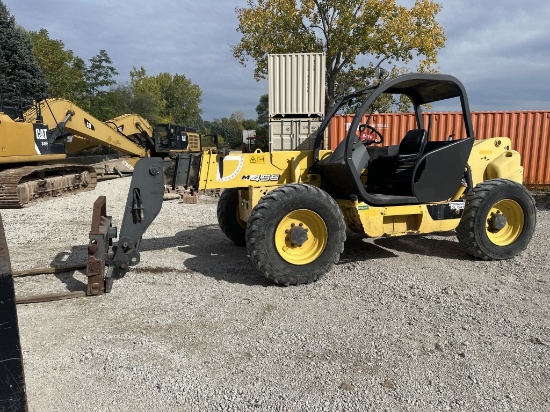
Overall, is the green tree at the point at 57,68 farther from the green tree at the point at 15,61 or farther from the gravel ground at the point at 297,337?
the gravel ground at the point at 297,337

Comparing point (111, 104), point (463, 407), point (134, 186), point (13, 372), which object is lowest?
point (463, 407)

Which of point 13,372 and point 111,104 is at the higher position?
point 111,104

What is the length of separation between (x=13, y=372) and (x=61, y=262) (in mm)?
4161

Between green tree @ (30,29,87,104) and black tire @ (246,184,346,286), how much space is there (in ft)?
95.8

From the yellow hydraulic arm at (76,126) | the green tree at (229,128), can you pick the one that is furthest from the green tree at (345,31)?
the green tree at (229,128)

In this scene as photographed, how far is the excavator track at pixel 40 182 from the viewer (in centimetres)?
1054

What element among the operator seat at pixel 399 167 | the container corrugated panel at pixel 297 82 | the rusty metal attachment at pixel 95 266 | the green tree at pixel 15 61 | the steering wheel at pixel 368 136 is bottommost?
the rusty metal attachment at pixel 95 266

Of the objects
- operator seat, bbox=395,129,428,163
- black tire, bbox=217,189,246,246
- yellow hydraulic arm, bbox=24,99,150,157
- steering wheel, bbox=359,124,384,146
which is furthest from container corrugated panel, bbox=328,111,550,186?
yellow hydraulic arm, bbox=24,99,150,157

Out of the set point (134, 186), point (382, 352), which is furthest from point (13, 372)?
point (134, 186)

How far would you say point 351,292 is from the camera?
15.2ft

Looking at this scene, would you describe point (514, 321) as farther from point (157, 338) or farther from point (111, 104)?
point (111, 104)

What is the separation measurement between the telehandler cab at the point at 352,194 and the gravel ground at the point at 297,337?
15.0 inches

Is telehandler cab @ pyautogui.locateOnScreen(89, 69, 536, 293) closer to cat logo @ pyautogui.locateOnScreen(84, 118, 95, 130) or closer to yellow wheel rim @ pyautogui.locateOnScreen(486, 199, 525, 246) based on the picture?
yellow wheel rim @ pyautogui.locateOnScreen(486, 199, 525, 246)

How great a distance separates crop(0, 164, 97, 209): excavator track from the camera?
34.6ft
